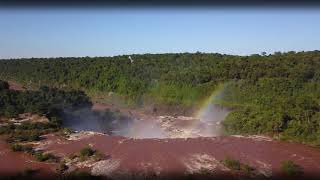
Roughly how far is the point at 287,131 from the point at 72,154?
35.9ft

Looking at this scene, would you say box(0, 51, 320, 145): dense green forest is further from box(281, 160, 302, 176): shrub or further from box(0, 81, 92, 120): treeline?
box(0, 81, 92, 120): treeline

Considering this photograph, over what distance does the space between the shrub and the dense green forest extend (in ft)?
17.3

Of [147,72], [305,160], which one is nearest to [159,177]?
[305,160]

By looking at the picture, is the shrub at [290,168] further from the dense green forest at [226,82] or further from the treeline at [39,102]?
the treeline at [39,102]

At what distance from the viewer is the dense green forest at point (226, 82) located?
2447 cm

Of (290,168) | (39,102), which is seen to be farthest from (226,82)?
(290,168)

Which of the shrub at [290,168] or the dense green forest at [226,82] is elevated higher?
the dense green forest at [226,82]

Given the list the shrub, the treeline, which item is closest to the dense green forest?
the shrub

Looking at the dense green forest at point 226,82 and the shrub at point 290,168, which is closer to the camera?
the shrub at point 290,168

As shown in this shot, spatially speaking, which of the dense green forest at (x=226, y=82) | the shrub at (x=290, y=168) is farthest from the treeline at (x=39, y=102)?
the shrub at (x=290, y=168)

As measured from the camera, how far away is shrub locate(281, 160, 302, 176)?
16.0 meters

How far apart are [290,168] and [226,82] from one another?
775 inches

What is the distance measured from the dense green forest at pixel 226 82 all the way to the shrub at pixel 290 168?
17.3 feet

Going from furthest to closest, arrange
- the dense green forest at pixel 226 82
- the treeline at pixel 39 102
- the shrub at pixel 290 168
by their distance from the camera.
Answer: the treeline at pixel 39 102, the dense green forest at pixel 226 82, the shrub at pixel 290 168
